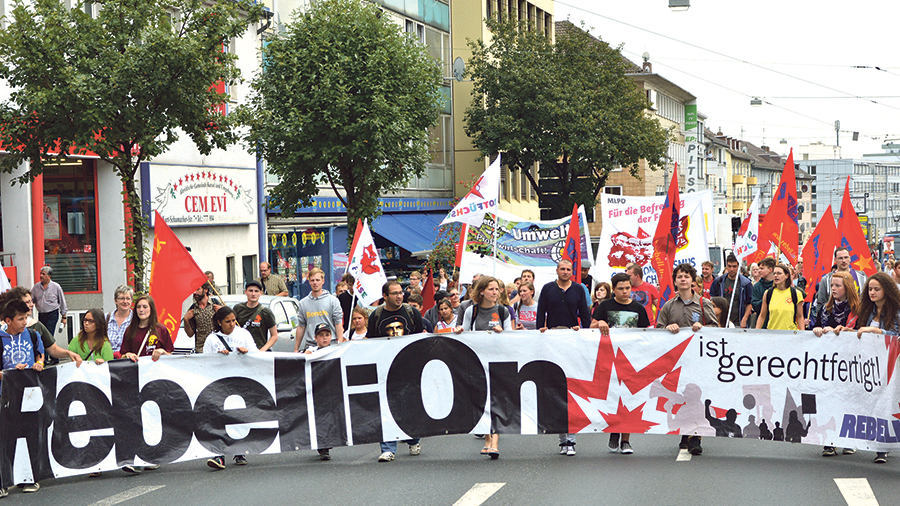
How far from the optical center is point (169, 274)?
37.4 feet

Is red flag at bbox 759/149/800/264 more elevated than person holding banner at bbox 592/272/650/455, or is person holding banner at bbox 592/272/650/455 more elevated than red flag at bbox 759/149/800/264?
red flag at bbox 759/149/800/264

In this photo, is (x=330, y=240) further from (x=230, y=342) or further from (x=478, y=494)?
(x=478, y=494)

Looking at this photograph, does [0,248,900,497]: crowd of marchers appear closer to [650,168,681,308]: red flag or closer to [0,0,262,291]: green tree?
[650,168,681,308]: red flag

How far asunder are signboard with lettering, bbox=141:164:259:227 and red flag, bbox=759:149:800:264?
13144 millimetres

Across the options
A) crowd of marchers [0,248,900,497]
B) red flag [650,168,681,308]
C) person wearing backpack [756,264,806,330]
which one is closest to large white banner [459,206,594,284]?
red flag [650,168,681,308]

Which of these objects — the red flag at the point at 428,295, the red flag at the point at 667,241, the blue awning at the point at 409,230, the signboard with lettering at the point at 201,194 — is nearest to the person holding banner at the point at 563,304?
the red flag at the point at 667,241

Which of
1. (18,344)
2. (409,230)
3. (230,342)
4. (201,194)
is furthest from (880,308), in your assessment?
(409,230)

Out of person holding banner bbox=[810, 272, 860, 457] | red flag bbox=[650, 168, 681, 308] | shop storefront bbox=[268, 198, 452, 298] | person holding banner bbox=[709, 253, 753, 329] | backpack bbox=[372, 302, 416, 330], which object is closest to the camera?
person holding banner bbox=[810, 272, 860, 457]

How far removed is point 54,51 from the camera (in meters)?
15.9

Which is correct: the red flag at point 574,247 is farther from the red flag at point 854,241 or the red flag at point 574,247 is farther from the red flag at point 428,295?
the red flag at point 854,241

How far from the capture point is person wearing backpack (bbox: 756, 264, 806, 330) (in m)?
11.5

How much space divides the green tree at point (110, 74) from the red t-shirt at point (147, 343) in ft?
21.5

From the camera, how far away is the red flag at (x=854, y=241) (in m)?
16.4

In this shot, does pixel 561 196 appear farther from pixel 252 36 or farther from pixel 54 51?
pixel 54 51
